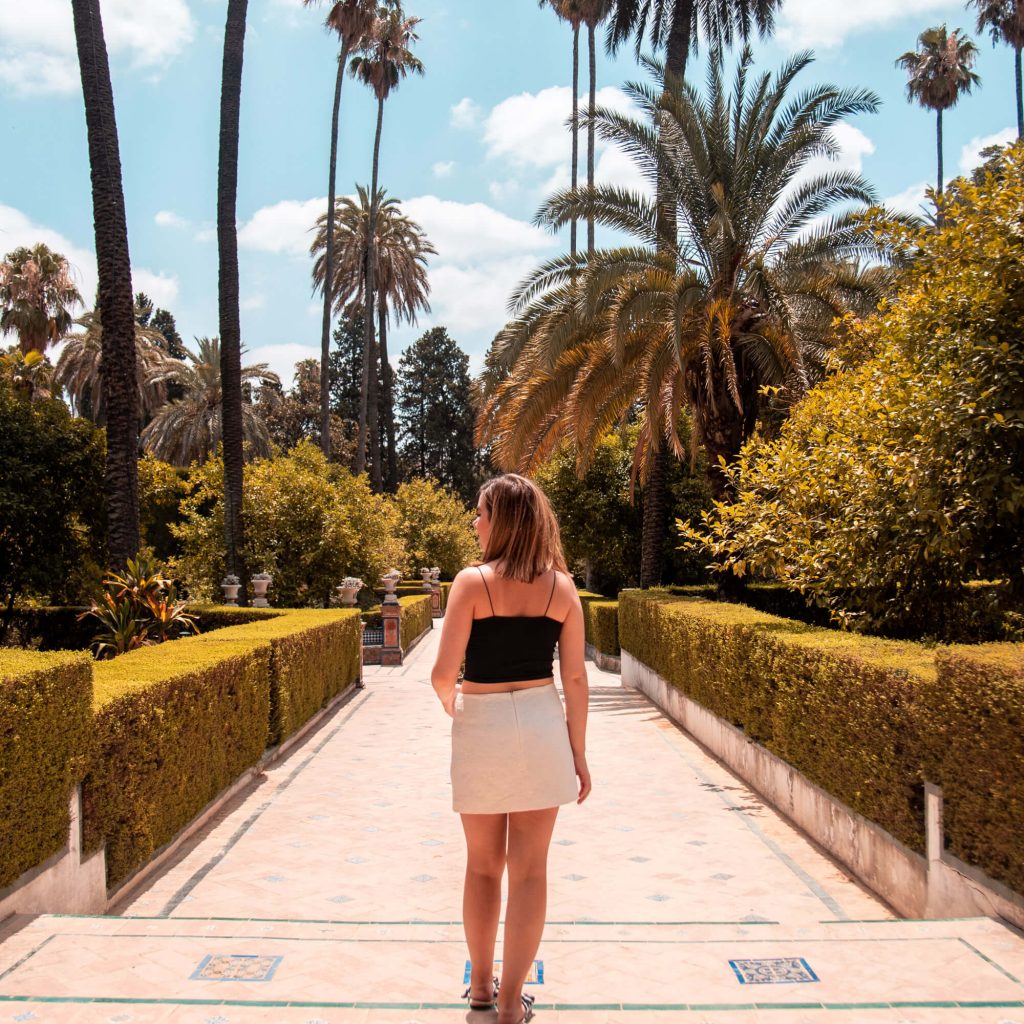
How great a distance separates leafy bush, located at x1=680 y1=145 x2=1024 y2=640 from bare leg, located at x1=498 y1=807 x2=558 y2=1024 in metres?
4.58

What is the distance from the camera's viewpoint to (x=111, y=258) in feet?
40.9

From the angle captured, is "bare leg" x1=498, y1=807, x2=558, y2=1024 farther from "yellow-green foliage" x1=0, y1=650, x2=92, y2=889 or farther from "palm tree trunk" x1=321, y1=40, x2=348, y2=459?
"palm tree trunk" x1=321, y1=40, x2=348, y2=459

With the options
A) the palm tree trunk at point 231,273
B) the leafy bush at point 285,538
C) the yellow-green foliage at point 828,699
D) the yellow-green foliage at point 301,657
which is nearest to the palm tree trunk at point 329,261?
the leafy bush at point 285,538

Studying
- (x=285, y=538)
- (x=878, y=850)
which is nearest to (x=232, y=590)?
(x=285, y=538)

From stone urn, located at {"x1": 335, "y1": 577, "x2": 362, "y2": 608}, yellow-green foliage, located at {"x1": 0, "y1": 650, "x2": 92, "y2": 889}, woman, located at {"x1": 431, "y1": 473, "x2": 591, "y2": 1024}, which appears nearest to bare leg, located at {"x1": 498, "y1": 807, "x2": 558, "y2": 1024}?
woman, located at {"x1": 431, "y1": 473, "x2": 591, "y2": 1024}

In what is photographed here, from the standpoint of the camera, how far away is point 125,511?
500 inches

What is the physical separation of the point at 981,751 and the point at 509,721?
2.42 meters

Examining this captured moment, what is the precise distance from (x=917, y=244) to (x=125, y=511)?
983 cm

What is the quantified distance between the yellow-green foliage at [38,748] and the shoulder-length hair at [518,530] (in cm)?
237

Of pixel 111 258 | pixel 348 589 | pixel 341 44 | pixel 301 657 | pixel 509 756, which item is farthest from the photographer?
pixel 341 44

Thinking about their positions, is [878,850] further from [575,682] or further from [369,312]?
[369,312]

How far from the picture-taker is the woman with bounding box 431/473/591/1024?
10.5ft

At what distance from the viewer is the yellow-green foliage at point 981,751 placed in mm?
4105

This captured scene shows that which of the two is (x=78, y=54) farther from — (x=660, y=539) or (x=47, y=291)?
(x=47, y=291)
